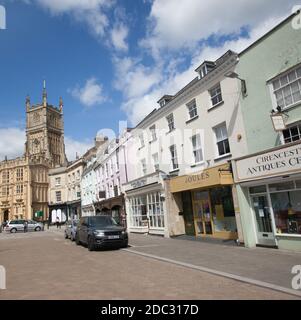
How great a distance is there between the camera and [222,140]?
630 inches

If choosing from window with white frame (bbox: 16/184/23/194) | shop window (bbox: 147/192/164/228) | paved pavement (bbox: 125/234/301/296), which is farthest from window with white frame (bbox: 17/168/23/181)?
paved pavement (bbox: 125/234/301/296)

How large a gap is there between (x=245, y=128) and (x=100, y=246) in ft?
29.3

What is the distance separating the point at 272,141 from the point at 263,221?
11.4ft

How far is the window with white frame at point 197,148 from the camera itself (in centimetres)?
1783

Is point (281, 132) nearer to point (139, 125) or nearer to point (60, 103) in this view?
point (139, 125)

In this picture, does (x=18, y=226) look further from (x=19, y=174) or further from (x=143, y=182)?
(x=19, y=174)

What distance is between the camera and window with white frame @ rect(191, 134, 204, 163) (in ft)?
58.5

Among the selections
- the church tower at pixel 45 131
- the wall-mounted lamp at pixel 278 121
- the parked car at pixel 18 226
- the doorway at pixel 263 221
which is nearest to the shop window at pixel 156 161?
the doorway at pixel 263 221

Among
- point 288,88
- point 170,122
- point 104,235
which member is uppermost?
point 170,122

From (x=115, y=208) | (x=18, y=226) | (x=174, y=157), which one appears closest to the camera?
(x=174, y=157)

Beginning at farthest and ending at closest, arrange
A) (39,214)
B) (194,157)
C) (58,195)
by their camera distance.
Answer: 1. (39,214)
2. (58,195)
3. (194,157)

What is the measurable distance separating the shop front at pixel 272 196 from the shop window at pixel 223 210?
2.03 metres

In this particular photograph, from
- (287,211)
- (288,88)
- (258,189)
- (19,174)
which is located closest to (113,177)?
(258,189)

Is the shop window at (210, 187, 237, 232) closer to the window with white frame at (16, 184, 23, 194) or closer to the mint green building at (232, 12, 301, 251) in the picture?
the mint green building at (232, 12, 301, 251)
